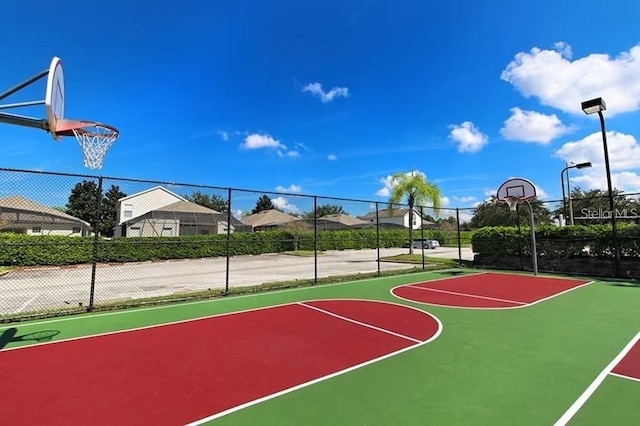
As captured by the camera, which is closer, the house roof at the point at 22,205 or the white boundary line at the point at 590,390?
the white boundary line at the point at 590,390

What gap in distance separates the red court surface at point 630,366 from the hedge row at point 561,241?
9706 millimetres

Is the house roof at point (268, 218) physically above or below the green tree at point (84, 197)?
above

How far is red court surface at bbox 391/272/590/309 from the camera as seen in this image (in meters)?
7.64

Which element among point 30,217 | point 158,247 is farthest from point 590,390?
point 158,247

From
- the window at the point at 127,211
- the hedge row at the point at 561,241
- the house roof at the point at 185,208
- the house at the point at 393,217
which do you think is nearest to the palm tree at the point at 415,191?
the house at the point at 393,217

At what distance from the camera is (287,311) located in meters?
6.86

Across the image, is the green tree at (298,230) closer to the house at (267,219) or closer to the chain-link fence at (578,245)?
the house at (267,219)

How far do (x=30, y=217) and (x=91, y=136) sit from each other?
25.0 ft

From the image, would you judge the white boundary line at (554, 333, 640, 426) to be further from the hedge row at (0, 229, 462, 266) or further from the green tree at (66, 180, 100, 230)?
the hedge row at (0, 229, 462, 266)

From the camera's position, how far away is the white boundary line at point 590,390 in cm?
280

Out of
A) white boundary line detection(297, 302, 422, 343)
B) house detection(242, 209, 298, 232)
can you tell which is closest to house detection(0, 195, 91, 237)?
white boundary line detection(297, 302, 422, 343)

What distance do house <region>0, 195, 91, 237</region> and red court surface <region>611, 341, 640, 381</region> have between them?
36.7ft

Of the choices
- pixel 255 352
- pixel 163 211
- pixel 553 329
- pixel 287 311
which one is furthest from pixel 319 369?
pixel 163 211

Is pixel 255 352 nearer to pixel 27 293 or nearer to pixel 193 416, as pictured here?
pixel 193 416
